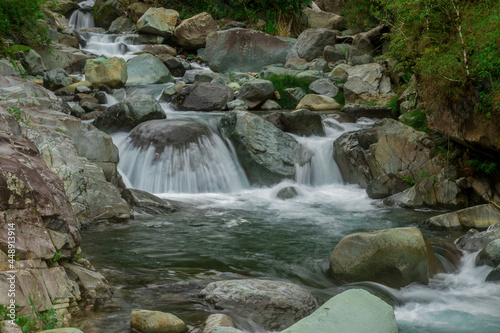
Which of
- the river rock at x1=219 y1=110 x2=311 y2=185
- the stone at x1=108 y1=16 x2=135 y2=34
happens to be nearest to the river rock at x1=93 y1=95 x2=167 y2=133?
the river rock at x1=219 y1=110 x2=311 y2=185

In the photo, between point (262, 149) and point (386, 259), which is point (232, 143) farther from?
point (386, 259)

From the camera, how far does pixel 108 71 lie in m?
15.7

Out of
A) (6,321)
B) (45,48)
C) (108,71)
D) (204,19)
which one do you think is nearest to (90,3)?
(204,19)

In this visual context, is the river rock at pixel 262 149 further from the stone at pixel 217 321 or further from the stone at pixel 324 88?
the stone at pixel 217 321

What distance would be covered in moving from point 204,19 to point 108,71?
24.5ft

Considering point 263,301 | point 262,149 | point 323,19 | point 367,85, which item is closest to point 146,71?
point 367,85

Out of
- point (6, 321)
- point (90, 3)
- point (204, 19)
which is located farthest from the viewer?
point (90, 3)

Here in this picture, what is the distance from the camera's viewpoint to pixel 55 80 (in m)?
15.3

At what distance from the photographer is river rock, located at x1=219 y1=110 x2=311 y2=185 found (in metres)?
10.9

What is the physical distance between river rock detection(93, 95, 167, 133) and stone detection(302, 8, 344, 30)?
13665mm

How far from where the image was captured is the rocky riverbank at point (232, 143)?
3986 mm

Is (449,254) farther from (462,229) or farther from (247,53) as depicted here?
(247,53)

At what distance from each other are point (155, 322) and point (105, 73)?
43.3ft

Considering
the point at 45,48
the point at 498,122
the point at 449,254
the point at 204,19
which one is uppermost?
the point at 204,19
